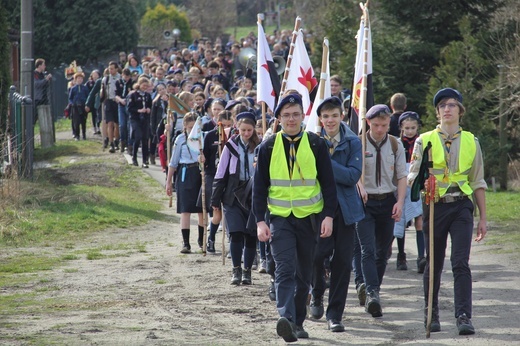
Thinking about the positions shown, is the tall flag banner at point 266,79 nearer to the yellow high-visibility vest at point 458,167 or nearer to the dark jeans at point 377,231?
the dark jeans at point 377,231

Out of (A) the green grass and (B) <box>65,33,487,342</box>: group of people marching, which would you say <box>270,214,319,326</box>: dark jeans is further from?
(A) the green grass

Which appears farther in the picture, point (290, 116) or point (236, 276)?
point (236, 276)

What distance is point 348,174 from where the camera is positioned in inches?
366

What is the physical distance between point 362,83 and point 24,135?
9391mm

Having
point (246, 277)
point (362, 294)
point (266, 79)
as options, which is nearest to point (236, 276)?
point (246, 277)

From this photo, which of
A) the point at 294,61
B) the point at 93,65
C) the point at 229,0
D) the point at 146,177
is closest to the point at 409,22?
the point at 146,177

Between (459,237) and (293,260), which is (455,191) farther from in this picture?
(293,260)

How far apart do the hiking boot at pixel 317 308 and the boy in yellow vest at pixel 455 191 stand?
1.16m

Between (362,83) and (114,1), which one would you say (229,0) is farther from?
(362,83)

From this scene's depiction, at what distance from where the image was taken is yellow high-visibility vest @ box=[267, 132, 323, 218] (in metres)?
8.66

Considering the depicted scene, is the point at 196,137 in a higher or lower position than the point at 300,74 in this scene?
lower

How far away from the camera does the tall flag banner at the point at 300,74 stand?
11.6 meters

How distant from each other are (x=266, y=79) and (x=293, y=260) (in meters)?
4.91

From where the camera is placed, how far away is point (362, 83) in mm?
11156
